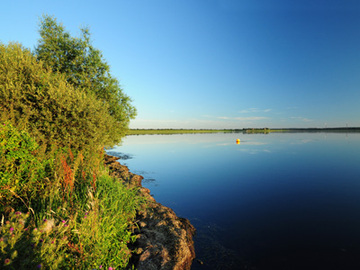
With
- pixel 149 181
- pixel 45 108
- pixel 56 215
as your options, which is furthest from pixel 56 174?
pixel 149 181

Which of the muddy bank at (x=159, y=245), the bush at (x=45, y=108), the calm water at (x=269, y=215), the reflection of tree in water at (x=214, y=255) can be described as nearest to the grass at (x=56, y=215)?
the muddy bank at (x=159, y=245)

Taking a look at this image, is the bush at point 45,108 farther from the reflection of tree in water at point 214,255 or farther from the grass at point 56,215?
the reflection of tree in water at point 214,255

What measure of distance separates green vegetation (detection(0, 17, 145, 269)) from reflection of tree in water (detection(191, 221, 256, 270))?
3.28 metres

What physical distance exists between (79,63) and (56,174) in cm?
2085

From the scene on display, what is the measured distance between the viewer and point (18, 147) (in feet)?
22.1

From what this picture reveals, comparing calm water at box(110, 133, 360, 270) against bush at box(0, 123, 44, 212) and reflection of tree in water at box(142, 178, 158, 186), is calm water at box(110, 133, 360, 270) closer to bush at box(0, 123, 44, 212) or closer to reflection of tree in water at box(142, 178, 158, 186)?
reflection of tree in water at box(142, 178, 158, 186)

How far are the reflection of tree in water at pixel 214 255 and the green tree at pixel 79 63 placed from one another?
18.6m

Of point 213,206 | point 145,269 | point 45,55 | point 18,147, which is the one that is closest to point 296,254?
point 213,206

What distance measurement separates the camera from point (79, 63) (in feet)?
76.1

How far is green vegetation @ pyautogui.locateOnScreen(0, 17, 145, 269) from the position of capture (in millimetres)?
3986

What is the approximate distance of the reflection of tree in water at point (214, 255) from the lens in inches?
280

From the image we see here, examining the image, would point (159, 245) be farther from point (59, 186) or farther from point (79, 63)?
point (79, 63)

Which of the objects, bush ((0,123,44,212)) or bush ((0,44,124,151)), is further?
bush ((0,44,124,151))

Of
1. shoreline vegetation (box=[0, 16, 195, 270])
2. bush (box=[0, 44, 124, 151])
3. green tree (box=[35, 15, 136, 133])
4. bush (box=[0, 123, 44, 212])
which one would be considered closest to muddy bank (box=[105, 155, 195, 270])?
shoreline vegetation (box=[0, 16, 195, 270])
